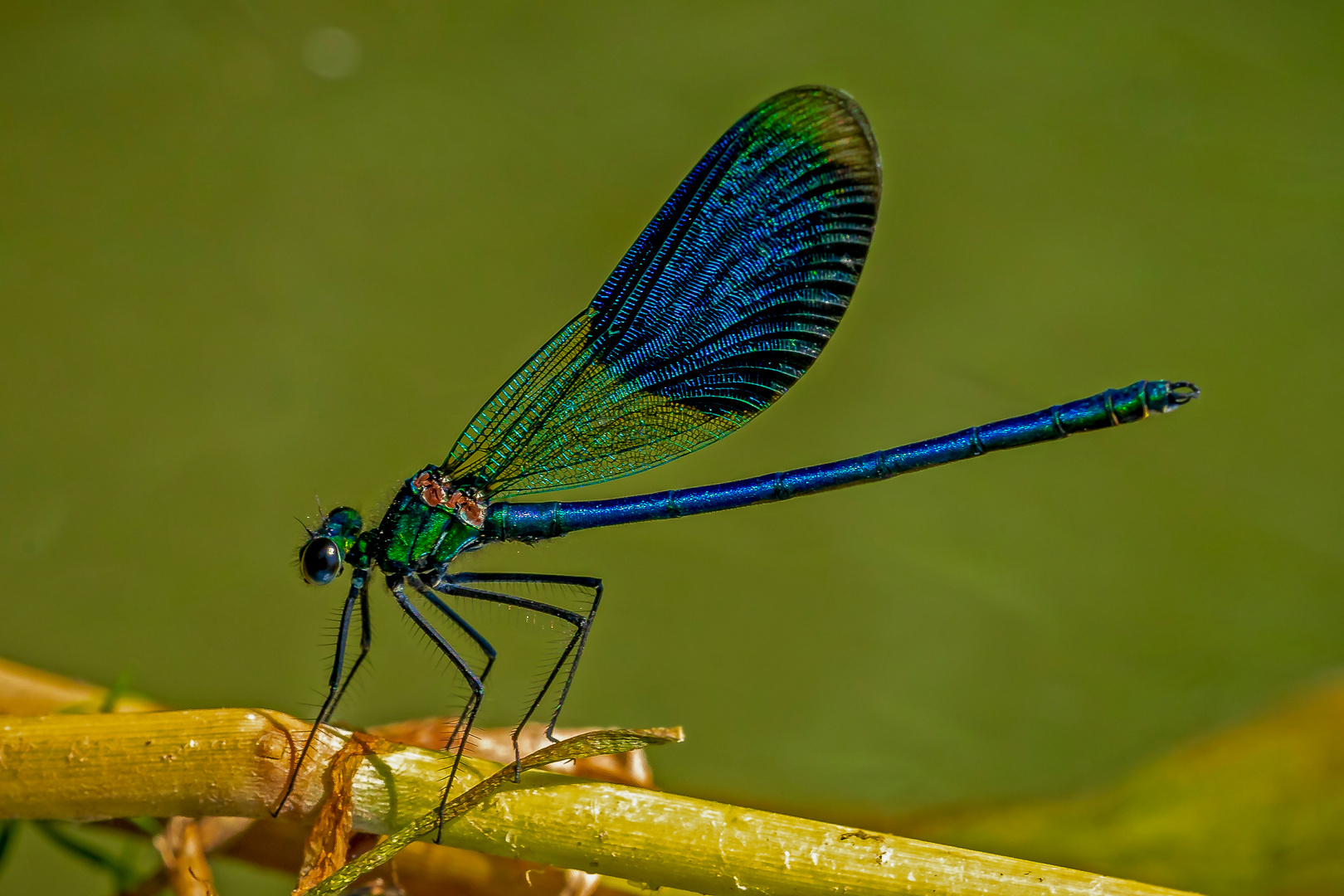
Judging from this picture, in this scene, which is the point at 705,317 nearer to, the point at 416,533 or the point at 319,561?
the point at 416,533

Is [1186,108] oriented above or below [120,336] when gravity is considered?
above

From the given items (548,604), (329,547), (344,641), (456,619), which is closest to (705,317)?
(548,604)

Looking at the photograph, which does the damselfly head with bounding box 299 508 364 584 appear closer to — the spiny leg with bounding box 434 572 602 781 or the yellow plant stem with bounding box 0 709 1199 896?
the spiny leg with bounding box 434 572 602 781

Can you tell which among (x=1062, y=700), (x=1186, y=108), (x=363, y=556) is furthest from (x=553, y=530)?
(x=1186, y=108)

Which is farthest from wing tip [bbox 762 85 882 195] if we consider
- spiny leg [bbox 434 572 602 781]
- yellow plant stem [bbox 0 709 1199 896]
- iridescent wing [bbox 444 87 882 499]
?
yellow plant stem [bbox 0 709 1199 896]

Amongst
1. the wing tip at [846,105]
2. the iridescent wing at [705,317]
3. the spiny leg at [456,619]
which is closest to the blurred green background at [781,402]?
the spiny leg at [456,619]

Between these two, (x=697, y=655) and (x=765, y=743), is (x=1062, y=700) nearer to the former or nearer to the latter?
(x=765, y=743)
